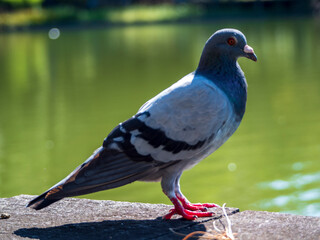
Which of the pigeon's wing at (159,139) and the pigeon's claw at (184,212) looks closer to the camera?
the pigeon's wing at (159,139)

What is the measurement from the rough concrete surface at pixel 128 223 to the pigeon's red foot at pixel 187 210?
0.03m

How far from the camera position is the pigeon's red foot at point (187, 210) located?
3729 millimetres

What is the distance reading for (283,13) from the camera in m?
54.8

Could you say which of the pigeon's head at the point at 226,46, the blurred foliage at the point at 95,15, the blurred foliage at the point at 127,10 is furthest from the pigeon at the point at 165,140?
the blurred foliage at the point at 95,15

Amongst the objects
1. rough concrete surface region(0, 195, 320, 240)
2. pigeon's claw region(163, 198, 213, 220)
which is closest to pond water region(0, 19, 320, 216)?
rough concrete surface region(0, 195, 320, 240)

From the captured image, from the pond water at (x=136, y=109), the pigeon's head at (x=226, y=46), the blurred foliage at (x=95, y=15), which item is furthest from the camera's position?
the blurred foliage at (x=95, y=15)

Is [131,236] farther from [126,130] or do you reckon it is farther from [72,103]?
[72,103]

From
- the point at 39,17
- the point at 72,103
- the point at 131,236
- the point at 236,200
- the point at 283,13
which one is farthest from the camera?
the point at 283,13

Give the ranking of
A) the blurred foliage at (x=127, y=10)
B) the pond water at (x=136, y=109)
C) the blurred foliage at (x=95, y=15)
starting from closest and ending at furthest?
1. the pond water at (x=136, y=109)
2. the blurred foliage at (x=95, y=15)
3. the blurred foliage at (x=127, y=10)

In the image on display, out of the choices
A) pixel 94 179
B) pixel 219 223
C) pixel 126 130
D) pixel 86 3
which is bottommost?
pixel 219 223

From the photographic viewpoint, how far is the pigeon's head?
146 inches

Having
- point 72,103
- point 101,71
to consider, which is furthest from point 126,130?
point 101,71

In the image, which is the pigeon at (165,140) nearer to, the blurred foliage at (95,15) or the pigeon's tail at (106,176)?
the pigeon's tail at (106,176)

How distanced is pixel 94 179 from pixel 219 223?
0.81 meters
